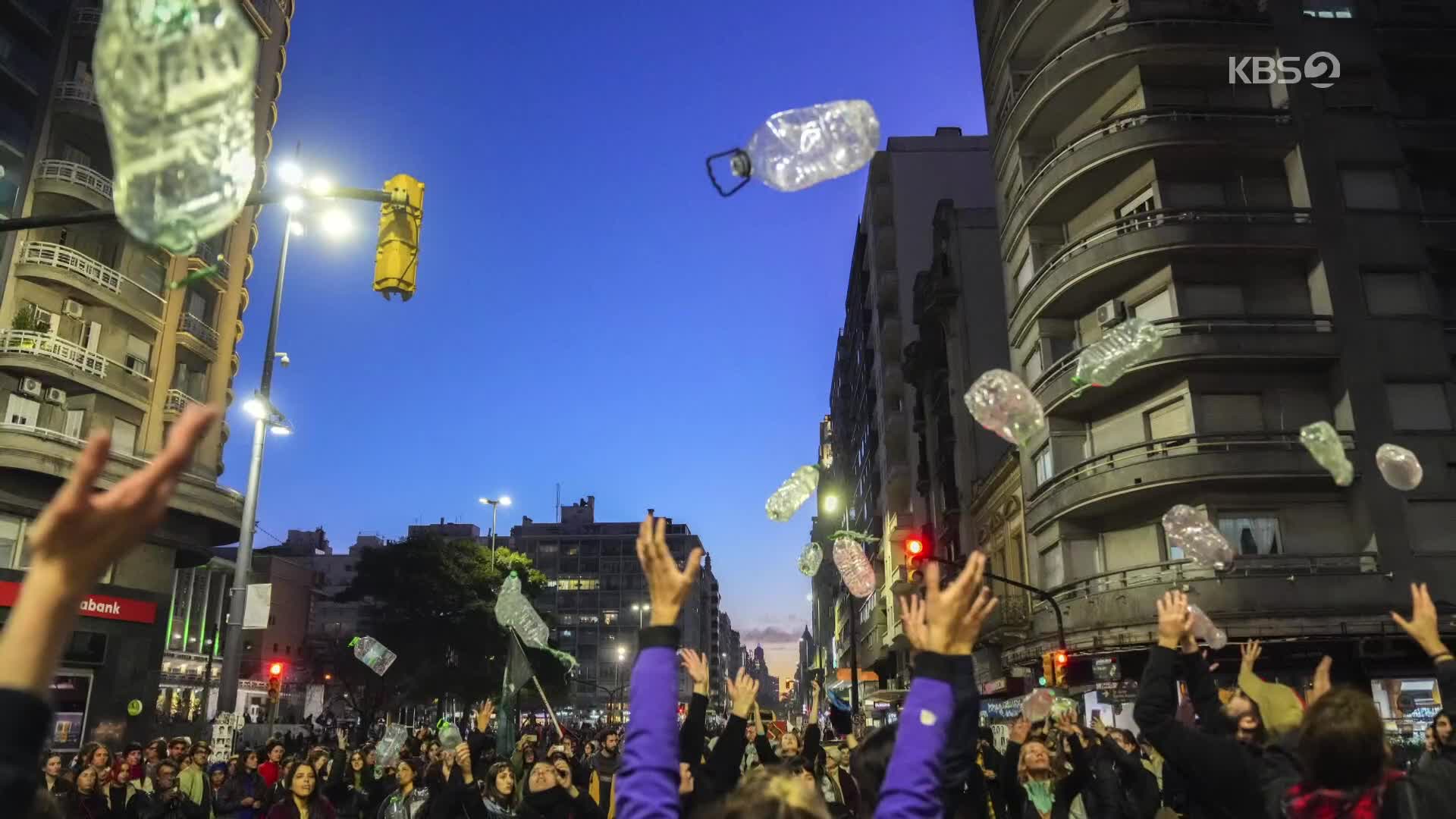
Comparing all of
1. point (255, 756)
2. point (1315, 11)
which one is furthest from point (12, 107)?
point (1315, 11)

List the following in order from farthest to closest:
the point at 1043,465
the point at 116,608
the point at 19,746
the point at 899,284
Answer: the point at 899,284, the point at 1043,465, the point at 116,608, the point at 19,746

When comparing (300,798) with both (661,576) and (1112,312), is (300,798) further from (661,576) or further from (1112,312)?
(1112,312)

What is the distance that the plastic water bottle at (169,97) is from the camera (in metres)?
3.34

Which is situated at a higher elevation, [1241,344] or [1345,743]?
[1241,344]

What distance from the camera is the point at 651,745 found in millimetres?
2467

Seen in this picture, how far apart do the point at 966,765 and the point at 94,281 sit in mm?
31339

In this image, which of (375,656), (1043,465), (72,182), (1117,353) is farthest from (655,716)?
(72,182)

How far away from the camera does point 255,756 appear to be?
14.0 metres

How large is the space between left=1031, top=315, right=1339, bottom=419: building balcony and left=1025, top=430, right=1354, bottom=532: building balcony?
1873mm

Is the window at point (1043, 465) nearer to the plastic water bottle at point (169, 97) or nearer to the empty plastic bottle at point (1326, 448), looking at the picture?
the empty plastic bottle at point (1326, 448)

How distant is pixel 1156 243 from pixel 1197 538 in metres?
16.3

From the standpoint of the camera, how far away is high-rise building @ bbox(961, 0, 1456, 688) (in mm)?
23125

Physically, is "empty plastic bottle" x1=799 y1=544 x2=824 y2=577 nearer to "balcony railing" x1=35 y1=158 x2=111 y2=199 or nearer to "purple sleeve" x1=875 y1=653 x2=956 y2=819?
"purple sleeve" x1=875 y1=653 x2=956 y2=819

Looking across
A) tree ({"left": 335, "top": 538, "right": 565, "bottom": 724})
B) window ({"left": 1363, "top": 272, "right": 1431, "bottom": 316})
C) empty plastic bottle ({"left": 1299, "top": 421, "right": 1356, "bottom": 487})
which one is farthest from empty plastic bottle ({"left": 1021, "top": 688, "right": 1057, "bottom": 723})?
tree ({"left": 335, "top": 538, "right": 565, "bottom": 724})
